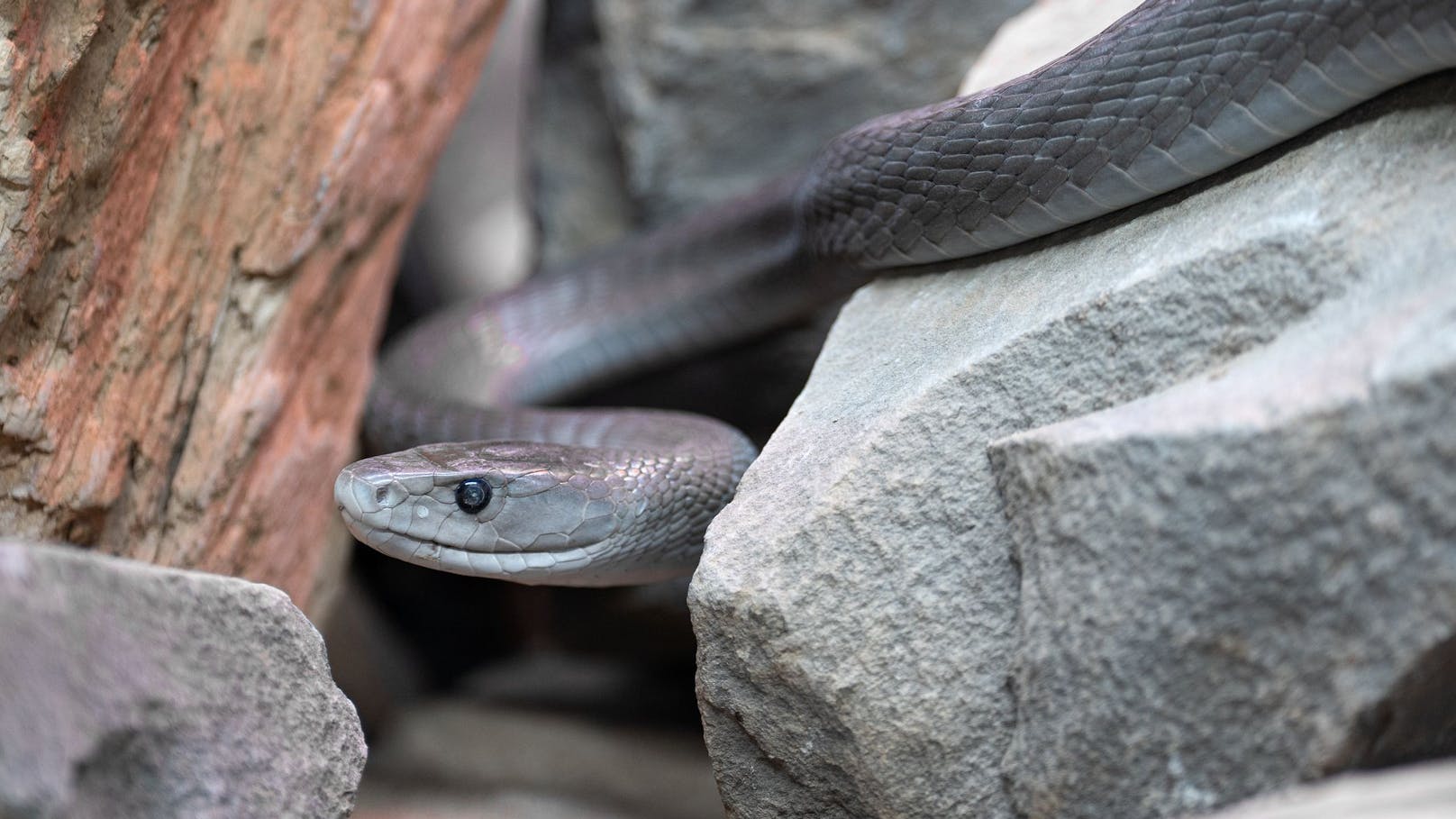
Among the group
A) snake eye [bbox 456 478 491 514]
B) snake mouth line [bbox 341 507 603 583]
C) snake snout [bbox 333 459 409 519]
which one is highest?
snake snout [bbox 333 459 409 519]

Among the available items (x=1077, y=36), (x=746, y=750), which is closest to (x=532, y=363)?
(x=1077, y=36)

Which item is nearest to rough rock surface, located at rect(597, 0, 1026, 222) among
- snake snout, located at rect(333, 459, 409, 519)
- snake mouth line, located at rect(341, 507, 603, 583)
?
snake mouth line, located at rect(341, 507, 603, 583)

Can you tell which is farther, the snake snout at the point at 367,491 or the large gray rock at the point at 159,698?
the snake snout at the point at 367,491

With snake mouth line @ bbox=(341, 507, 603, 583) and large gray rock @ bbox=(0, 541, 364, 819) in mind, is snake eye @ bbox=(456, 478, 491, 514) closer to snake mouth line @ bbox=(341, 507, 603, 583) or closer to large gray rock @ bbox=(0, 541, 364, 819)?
snake mouth line @ bbox=(341, 507, 603, 583)

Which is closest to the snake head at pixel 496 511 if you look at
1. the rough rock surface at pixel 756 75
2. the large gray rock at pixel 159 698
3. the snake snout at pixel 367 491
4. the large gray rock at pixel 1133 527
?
the snake snout at pixel 367 491

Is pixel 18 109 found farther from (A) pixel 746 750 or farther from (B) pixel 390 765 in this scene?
(B) pixel 390 765

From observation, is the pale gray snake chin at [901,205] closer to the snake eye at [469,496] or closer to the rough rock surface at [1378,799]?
the snake eye at [469,496]
